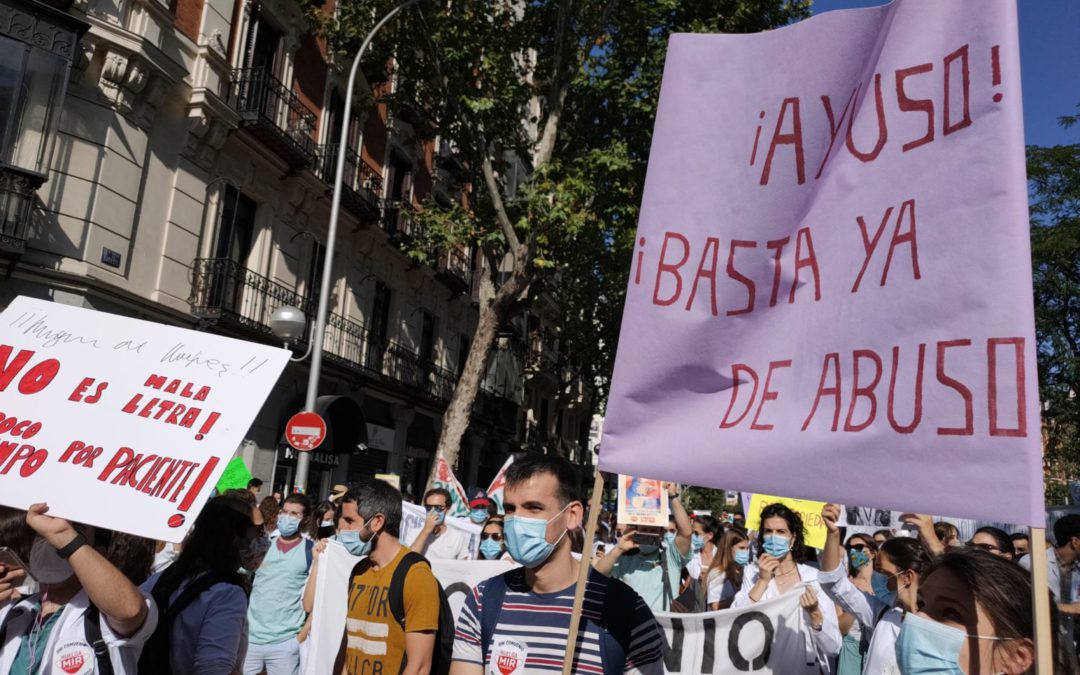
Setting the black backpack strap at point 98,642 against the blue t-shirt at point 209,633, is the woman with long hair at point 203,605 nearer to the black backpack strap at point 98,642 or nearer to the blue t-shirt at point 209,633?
the blue t-shirt at point 209,633

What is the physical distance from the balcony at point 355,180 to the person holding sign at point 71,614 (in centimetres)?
1634

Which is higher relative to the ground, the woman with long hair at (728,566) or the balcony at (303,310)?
the balcony at (303,310)

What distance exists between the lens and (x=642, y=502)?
724 centimetres

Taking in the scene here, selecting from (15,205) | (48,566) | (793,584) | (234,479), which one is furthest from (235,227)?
(48,566)

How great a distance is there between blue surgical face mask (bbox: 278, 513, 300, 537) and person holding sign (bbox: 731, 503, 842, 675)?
3.34m

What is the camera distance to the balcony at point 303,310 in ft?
49.3

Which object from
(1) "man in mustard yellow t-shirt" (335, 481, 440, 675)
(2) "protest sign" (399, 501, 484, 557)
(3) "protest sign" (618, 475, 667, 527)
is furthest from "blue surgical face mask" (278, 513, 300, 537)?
(3) "protest sign" (618, 475, 667, 527)

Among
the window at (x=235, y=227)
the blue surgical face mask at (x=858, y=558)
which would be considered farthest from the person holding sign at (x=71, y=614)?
the window at (x=235, y=227)

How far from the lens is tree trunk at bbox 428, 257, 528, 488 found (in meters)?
16.1

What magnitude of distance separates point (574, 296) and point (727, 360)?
75.5ft

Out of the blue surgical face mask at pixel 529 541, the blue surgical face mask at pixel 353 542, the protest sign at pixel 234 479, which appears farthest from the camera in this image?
the protest sign at pixel 234 479

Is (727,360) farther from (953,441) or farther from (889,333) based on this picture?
(953,441)

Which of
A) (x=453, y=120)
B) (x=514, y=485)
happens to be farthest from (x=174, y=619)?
(x=453, y=120)

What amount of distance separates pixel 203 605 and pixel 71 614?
46cm
